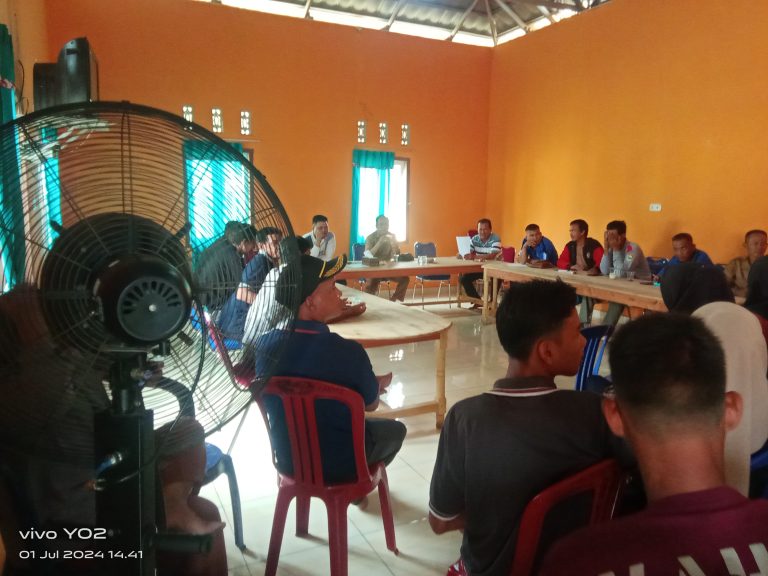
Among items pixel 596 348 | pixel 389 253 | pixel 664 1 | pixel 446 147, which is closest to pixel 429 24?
pixel 446 147

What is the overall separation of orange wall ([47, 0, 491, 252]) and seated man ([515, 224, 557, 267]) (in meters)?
2.04

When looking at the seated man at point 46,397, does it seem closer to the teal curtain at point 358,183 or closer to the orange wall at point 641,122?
the orange wall at point 641,122

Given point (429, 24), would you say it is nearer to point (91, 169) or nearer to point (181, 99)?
point (181, 99)

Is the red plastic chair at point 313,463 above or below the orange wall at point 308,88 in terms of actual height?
below

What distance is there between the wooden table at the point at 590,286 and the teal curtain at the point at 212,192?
88.3 inches

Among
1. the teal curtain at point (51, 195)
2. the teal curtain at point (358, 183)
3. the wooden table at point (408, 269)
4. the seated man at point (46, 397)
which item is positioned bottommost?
the wooden table at point (408, 269)

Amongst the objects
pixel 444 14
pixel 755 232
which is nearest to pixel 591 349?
pixel 755 232

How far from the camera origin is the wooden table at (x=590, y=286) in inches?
150

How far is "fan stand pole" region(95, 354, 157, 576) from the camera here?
2.15 feet

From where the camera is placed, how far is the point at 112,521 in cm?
67

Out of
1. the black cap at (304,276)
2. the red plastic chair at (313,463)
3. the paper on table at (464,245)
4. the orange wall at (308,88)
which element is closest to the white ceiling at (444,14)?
the orange wall at (308,88)

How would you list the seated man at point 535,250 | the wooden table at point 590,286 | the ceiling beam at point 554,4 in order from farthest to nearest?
1. the ceiling beam at point 554,4
2. the seated man at point 535,250
3. the wooden table at point 590,286

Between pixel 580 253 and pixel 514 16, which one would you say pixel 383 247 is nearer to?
pixel 580 253

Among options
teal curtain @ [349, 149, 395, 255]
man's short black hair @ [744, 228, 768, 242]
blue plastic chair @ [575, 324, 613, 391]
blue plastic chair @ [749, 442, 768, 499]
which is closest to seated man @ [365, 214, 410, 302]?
teal curtain @ [349, 149, 395, 255]
